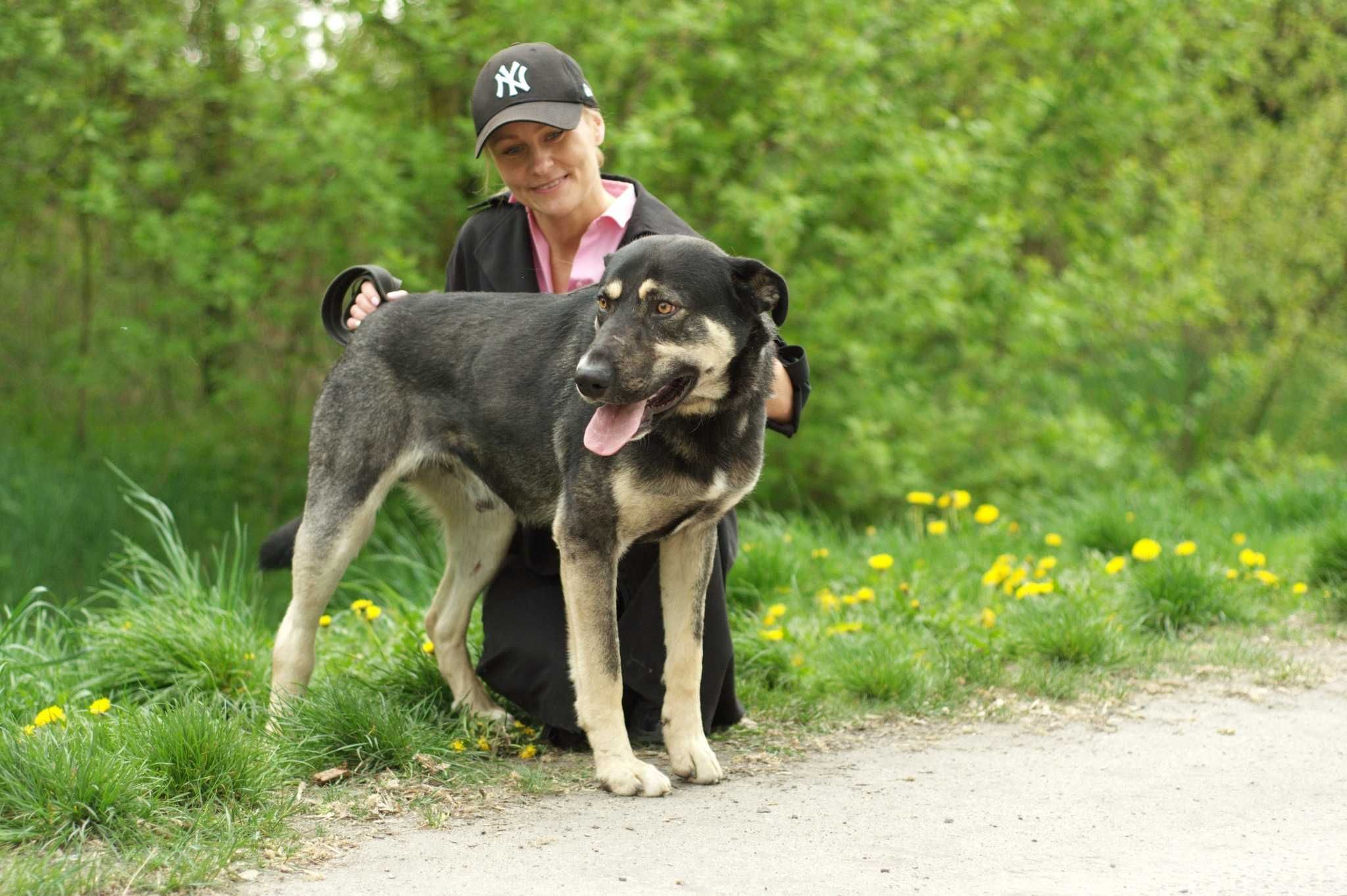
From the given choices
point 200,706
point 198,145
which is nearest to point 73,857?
point 200,706

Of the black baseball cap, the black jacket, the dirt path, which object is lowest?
the dirt path

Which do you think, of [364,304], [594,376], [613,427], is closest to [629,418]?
[613,427]

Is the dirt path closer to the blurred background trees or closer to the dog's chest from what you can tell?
the dog's chest

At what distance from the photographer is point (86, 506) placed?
879cm

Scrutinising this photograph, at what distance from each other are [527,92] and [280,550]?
1.88 meters

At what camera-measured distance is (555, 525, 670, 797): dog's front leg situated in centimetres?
396

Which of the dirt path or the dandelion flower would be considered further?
the dandelion flower

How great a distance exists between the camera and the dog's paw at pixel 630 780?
13.0ft

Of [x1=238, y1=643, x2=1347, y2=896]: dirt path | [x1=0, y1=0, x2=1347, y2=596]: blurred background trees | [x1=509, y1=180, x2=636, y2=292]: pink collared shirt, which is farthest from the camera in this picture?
[x1=0, y1=0, x2=1347, y2=596]: blurred background trees

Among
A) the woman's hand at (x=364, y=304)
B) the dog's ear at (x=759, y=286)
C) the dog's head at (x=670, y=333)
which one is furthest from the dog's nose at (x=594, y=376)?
the woman's hand at (x=364, y=304)

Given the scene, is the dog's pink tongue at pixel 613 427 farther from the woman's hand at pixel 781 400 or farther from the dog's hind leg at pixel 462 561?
the dog's hind leg at pixel 462 561

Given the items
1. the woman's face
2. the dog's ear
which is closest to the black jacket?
the woman's face

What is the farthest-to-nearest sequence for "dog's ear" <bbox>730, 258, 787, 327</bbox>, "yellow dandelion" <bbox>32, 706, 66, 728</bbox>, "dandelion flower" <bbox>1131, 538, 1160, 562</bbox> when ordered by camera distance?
"dandelion flower" <bbox>1131, 538, 1160, 562</bbox>
"yellow dandelion" <bbox>32, 706, 66, 728</bbox>
"dog's ear" <bbox>730, 258, 787, 327</bbox>

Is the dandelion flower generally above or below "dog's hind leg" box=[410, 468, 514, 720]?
below
